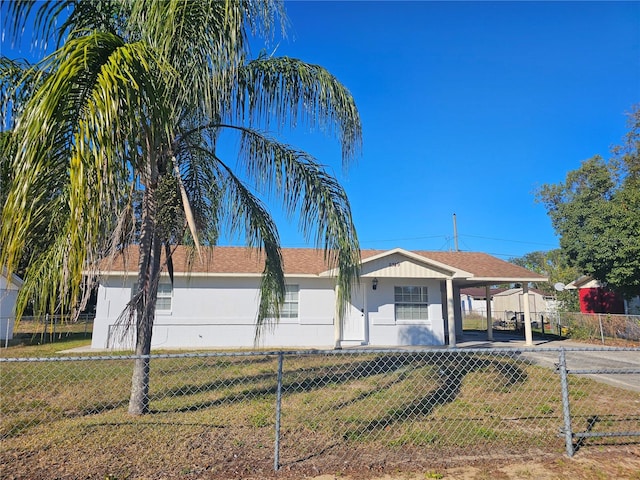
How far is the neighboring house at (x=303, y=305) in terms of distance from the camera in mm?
14180

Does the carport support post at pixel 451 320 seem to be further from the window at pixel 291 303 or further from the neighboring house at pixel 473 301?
the neighboring house at pixel 473 301

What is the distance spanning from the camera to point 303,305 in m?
15.0

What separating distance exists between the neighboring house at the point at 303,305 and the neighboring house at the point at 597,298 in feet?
34.5

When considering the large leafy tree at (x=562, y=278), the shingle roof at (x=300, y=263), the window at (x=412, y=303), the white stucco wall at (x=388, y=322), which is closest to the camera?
the shingle roof at (x=300, y=263)

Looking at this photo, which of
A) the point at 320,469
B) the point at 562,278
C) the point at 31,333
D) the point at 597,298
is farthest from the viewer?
the point at 562,278

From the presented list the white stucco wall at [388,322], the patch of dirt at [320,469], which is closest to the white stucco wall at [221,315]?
the white stucco wall at [388,322]

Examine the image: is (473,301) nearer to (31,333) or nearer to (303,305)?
(303,305)

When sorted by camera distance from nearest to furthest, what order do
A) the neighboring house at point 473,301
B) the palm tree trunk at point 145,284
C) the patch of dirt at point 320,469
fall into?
the patch of dirt at point 320,469, the palm tree trunk at point 145,284, the neighboring house at point 473,301

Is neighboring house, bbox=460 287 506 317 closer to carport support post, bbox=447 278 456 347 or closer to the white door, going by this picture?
carport support post, bbox=447 278 456 347

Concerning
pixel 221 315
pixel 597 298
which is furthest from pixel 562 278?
pixel 221 315

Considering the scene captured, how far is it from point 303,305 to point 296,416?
9.12 m

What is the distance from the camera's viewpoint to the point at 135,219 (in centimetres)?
565

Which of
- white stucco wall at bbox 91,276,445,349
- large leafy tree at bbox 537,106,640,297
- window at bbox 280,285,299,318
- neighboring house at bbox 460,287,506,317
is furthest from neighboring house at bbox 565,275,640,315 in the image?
neighboring house at bbox 460,287,506,317

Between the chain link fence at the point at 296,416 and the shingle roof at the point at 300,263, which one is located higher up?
the shingle roof at the point at 300,263
